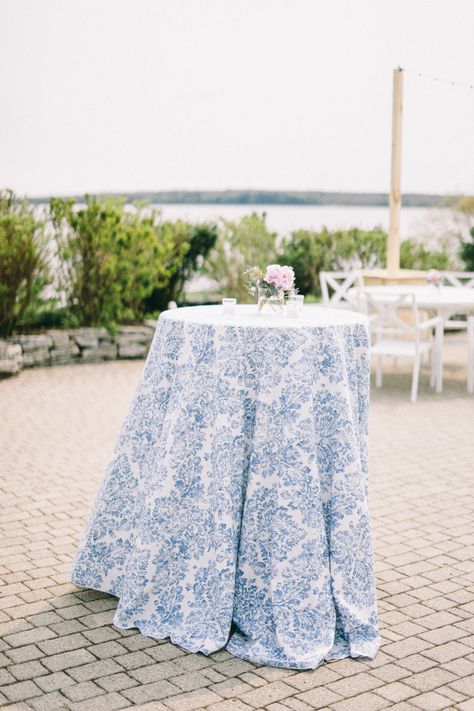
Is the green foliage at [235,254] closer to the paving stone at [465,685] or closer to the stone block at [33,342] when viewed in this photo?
the stone block at [33,342]

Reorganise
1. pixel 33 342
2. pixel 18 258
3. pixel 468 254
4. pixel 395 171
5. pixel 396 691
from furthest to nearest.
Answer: pixel 468 254
pixel 395 171
pixel 33 342
pixel 18 258
pixel 396 691

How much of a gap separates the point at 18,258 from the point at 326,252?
4749 mm

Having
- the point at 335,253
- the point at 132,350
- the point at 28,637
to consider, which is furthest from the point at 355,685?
the point at 335,253

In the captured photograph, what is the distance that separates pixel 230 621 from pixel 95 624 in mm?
575

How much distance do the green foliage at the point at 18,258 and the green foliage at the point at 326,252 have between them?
13.0 feet

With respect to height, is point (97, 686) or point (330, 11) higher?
point (330, 11)

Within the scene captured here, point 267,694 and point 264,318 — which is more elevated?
point 264,318

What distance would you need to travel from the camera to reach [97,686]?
3051 millimetres

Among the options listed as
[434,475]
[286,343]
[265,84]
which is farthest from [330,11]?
[286,343]

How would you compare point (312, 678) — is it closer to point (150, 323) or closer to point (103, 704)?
point (103, 704)

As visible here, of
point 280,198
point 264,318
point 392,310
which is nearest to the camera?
point 264,318

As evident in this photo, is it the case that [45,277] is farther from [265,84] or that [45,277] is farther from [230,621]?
[230,621]

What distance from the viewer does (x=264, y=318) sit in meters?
3.75

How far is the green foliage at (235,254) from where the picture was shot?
11.9m
